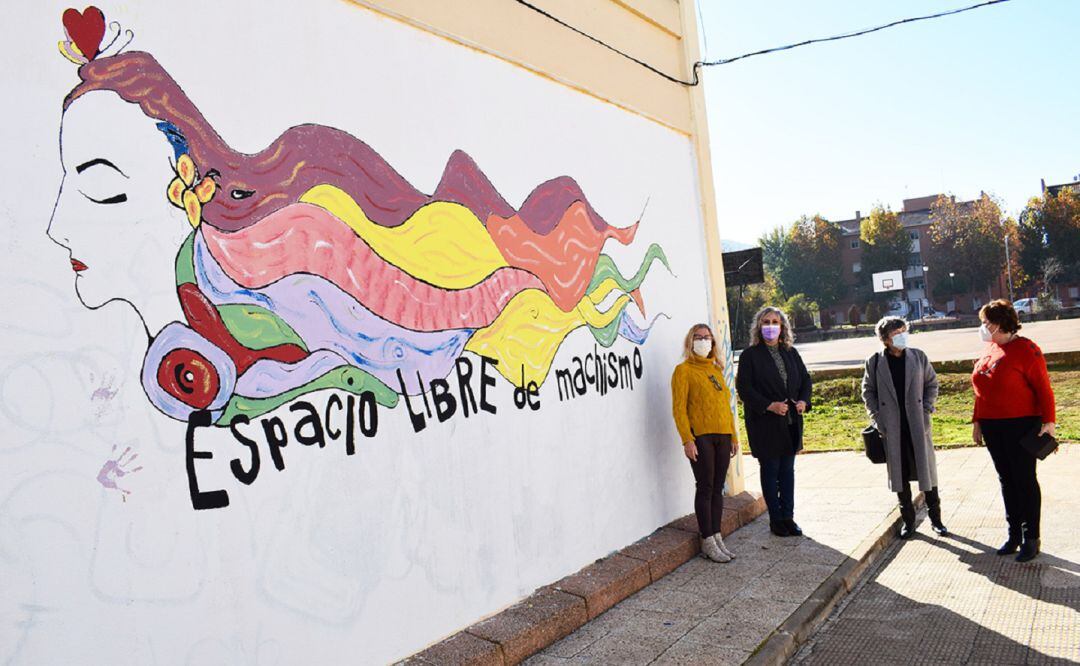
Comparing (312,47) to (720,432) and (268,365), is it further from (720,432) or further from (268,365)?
(720,432)

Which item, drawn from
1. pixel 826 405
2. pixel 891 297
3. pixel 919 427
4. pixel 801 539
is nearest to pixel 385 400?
pixel 801 539

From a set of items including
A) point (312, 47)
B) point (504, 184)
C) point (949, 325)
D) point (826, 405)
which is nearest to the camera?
point (312, 47)

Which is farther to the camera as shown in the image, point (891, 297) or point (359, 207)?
point (891, 297)

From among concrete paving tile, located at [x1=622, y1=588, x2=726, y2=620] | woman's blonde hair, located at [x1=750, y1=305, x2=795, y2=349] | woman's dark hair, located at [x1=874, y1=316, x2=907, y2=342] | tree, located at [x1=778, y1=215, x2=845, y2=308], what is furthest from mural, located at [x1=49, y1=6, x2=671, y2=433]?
tree, located at [x1=778, y1=215, x2=845, y2=308]

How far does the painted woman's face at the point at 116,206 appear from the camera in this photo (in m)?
3.22

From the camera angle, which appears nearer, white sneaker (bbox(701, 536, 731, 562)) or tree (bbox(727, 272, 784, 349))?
white sneaker (bbox(701, 536, 731, 562))

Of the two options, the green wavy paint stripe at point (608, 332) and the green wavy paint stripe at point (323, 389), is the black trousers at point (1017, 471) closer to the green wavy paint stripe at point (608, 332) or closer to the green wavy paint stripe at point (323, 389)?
the green wavy paint stripe at point (608, 332)

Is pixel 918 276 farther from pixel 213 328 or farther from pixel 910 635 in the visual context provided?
pixel 213 328

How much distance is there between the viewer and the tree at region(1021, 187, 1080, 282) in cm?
6097

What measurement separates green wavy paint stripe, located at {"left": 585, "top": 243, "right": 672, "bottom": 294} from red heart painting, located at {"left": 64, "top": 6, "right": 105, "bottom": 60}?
12.5 ft

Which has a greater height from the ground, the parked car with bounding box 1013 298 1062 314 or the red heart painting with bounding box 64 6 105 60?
the red heart painting with bounding box 64 6 105 60

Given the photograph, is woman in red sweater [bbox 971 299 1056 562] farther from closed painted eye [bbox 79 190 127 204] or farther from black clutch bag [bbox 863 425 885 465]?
closed painted eye [bbox 79 190 127 204]

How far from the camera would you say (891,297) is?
7550 cm

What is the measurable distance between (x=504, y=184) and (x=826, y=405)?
38.4ft
